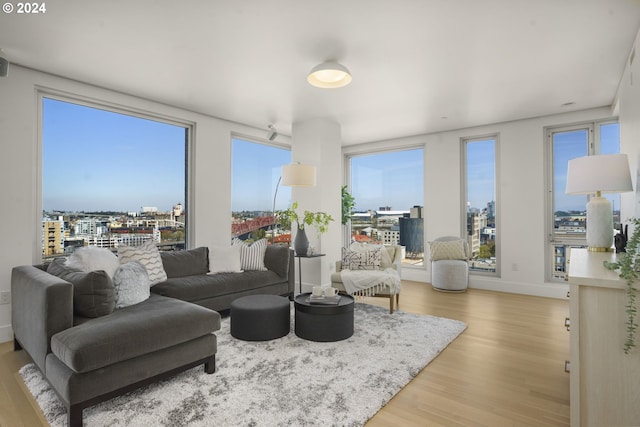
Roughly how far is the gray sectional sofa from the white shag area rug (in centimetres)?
15

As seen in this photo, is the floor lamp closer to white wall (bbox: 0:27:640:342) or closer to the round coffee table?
white wall (bbox: 0:27:640:342)

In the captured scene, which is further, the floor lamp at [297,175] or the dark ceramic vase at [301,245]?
the dark ceramic vase at [301,245]

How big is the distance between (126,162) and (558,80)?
5.12 metres

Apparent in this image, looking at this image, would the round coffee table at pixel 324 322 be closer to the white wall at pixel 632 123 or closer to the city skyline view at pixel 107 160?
the white wall at pixel 632 123

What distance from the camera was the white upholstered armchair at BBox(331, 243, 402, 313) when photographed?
13.3 feet

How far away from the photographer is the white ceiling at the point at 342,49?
2.45m

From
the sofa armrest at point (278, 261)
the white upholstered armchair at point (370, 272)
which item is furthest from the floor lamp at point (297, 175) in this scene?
the white upholstered armchair at point (370, 272)

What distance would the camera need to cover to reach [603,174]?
245 centimetres

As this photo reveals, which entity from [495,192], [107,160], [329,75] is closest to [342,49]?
[329,75]

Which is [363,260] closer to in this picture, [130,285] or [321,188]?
[321,188]

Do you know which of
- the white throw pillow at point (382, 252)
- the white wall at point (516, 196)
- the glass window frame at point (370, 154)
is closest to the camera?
the white throw pillow at point (382, 252)

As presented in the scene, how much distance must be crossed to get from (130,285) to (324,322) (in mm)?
1666

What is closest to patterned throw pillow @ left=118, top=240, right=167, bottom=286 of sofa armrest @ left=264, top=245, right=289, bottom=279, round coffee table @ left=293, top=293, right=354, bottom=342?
sofa armrest @ left=264, top=245, right=289, bottom=279

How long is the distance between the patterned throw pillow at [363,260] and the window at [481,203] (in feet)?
7.30
